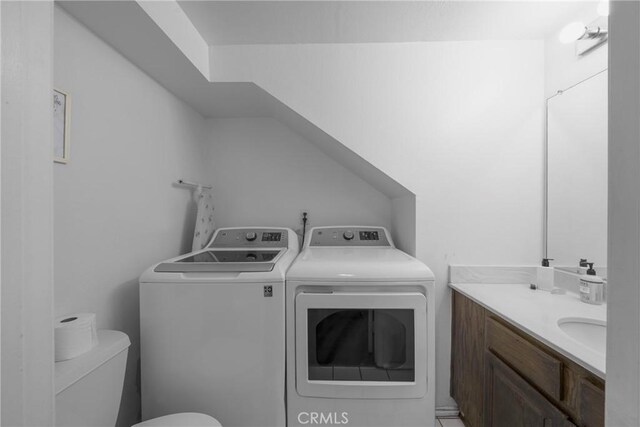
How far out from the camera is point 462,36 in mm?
1769

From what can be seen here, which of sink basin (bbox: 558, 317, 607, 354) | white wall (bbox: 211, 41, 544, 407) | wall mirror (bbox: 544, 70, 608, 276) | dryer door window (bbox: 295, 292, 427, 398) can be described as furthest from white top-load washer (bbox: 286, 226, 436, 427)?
wall mirror (bbox: 544, 70, 608, 276)

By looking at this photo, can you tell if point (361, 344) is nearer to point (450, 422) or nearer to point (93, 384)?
point (450, 422)

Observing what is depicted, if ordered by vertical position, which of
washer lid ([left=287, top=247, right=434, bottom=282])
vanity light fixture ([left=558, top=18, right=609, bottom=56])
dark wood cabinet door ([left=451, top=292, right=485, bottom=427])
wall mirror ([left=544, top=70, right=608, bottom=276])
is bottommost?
dark wood cabinet door ([left=451, top=292, right=485, bottom=427])

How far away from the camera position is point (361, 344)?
1536mm

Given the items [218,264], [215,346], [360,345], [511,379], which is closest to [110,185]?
[218,264]

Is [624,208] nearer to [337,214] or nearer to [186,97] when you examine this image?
[337,214]

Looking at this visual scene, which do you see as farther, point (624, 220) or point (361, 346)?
point (361, 346)

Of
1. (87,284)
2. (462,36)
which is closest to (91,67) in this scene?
(87,284)

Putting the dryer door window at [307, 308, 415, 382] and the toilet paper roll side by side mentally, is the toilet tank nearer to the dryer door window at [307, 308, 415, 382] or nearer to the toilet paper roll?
the toilet paper roll

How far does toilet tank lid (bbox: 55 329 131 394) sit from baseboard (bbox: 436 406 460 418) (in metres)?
1.84

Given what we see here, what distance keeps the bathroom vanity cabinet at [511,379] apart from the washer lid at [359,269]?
1.29 ft

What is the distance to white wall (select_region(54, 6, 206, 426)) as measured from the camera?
1187 mm

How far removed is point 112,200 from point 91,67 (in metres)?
0.61

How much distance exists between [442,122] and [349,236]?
106 centimetres
